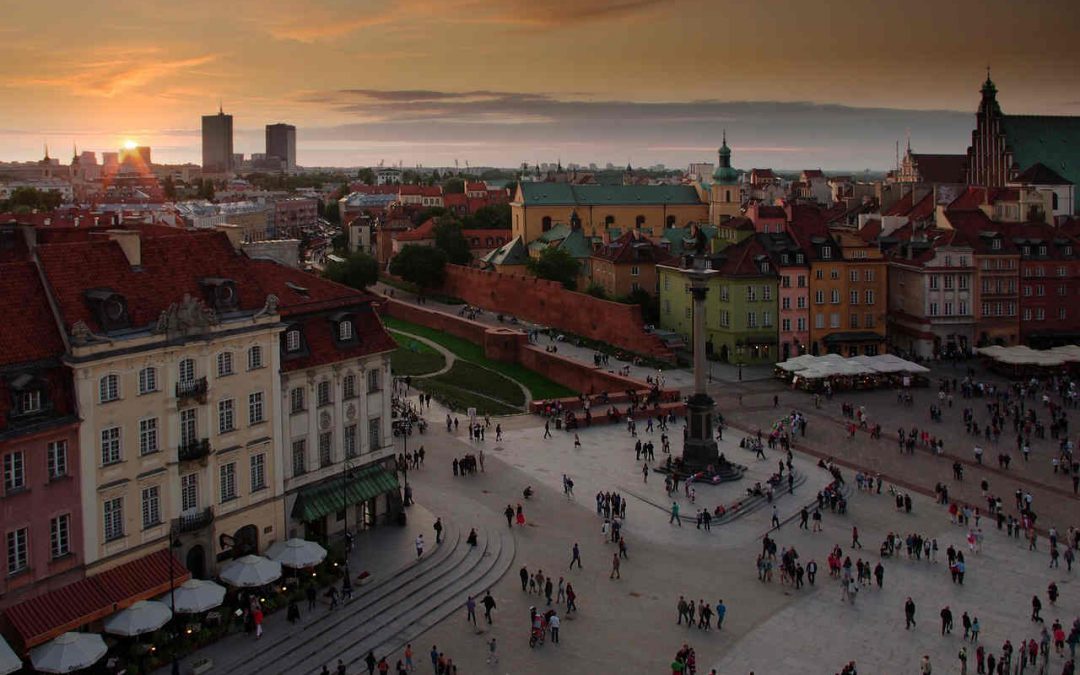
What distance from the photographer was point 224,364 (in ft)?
99.3

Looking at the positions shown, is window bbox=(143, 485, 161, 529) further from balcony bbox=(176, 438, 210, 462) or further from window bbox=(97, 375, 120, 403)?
window bbox=(97, 375, 120, 403)

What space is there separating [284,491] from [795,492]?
19.9 meters

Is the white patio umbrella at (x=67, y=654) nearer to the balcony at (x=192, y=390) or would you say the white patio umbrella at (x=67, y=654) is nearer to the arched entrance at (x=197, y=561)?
the arched entrance at (x=197, y=561)

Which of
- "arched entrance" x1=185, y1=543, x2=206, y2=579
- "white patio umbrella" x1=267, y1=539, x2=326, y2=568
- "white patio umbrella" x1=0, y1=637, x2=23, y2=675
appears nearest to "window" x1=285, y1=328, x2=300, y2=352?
"white patio umbrella" x1=267, y1=539, x2=326, y2=568

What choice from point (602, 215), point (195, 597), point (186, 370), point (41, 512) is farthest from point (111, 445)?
point (602, 215)

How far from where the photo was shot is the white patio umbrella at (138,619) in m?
25.7

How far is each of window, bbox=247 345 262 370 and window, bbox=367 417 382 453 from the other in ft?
17.5

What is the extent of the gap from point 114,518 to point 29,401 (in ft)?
12.7

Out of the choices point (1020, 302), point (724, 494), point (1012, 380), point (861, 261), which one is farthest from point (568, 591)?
point (1020, 302)

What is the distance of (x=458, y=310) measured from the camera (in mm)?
93375

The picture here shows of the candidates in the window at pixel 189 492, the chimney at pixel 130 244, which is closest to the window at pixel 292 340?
the chimney at pixel 130 244

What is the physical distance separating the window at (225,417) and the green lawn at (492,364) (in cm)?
3258

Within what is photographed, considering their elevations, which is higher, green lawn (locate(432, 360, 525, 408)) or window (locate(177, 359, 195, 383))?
window (locate(177, 359, 195, 383))

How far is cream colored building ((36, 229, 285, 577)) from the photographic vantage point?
2703cm
